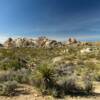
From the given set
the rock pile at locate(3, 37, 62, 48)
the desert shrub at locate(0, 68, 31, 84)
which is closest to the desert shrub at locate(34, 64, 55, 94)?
the desert shrub at locate(0, 68, 31, 84)

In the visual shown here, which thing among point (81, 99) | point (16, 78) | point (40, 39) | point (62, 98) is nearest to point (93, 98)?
point (81, 99)

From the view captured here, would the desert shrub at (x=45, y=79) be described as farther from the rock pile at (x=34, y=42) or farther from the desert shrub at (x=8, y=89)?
the rock pile at (x=34, y=42)

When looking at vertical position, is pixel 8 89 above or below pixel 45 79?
below

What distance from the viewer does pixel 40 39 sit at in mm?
183375

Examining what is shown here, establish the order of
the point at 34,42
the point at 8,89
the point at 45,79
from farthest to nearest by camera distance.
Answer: the point at 34,42
the point at 45,79
the point at 8,89

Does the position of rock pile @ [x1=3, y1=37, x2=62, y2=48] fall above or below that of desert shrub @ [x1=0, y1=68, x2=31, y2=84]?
above

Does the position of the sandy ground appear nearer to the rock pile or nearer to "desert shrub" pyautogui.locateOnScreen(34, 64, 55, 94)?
"desert shrub" pyautogui.locateOnScreen(34, 64, 55, 94)

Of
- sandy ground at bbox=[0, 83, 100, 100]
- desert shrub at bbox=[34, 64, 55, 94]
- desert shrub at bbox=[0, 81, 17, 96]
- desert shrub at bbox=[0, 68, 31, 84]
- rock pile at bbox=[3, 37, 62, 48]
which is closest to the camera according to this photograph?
sandy ground at bbox=[0, 83, 100, 100]

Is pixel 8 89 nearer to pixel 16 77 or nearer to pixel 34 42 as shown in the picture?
pixel 16 77

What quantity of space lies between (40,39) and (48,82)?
17258 cm

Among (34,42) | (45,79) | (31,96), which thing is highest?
(34,42)

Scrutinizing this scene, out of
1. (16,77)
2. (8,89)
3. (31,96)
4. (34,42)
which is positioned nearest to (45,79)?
(31,96)

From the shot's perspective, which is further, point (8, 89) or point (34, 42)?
point (34, 42)

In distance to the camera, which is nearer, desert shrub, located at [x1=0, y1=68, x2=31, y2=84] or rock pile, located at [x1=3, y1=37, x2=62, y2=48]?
desert shrub, located at [x1=0, y1=68, x2=31, y2=84]
